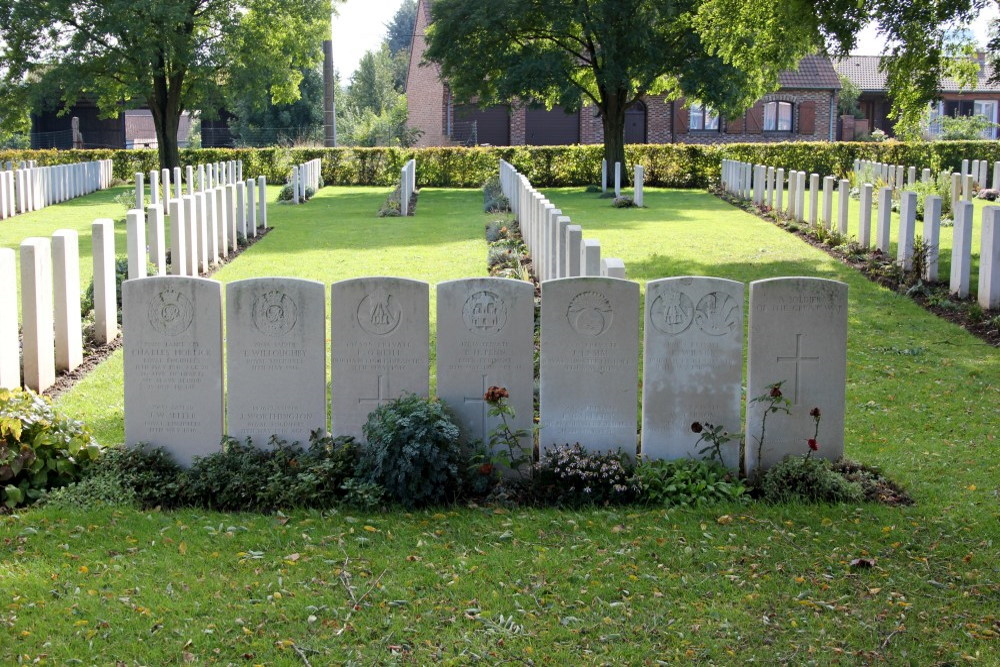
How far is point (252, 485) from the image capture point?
5969 mm

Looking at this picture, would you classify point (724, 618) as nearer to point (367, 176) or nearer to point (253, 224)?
point (253, 224)

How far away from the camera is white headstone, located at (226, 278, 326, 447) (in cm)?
618

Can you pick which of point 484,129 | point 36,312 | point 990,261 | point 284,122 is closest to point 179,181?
point 36,312

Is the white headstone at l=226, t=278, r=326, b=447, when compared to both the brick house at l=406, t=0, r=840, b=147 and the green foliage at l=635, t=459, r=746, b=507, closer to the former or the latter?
the green foliage at l=635, t=459, r=746, b=507

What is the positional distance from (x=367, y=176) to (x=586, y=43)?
9.91 meters

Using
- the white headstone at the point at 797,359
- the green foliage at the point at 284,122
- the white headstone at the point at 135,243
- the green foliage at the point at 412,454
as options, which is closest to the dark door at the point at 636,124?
the green foliage at the point at 284,122

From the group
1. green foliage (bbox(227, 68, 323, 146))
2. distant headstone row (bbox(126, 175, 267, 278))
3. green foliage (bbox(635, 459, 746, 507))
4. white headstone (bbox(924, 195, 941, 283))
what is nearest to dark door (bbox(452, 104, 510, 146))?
green foliage (bbox(227, 68, 323, 146))

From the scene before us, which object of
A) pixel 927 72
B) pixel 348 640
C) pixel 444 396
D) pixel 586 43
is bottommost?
pixel 348 640

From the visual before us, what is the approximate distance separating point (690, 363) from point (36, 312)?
4.84 m

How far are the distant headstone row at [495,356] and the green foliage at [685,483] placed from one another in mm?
A: 148

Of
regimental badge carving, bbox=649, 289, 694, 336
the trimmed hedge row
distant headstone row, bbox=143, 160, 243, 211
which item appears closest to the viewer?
regimental badge carving, bbox=649, 289, 694, 336

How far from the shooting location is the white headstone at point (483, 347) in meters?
6.17

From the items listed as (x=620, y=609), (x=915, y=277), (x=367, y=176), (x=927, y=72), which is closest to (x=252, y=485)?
(x=620, y=609)

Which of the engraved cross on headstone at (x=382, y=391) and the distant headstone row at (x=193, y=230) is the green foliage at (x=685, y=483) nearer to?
the engraved cross on headstone at (x=382, y=391)
